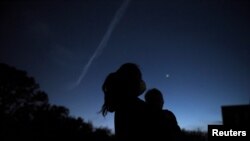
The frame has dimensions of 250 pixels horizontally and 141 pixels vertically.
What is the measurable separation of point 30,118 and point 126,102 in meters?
25.1

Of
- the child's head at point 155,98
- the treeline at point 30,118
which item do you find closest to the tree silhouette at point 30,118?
the treeline at point 30,118

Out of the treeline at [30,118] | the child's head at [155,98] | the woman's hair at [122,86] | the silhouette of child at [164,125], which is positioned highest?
the treeline at [30,118]

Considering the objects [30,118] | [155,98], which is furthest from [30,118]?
[155,98]

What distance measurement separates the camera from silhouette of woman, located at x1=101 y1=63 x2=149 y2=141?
5.86 ft

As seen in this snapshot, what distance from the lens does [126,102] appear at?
191 centimetres

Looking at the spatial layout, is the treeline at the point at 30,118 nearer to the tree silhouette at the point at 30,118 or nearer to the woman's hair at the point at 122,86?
the tree silhouette at the point at 30,118

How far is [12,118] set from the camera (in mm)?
23688

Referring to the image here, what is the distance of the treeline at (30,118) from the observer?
21109 mm

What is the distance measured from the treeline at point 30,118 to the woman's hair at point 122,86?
17.8 meters

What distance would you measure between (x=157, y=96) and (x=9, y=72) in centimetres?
2592

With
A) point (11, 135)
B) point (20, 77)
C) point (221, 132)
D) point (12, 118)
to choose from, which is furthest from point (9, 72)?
point (221, 132)

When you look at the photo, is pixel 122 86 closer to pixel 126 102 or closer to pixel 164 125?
pixel 126 102

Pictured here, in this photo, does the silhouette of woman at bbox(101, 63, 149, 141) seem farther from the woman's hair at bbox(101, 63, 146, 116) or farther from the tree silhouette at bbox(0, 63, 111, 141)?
the tree silhouette at bbox(0, 63, 111, 141)

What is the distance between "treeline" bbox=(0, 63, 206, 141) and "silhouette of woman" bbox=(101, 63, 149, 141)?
17.8 m
